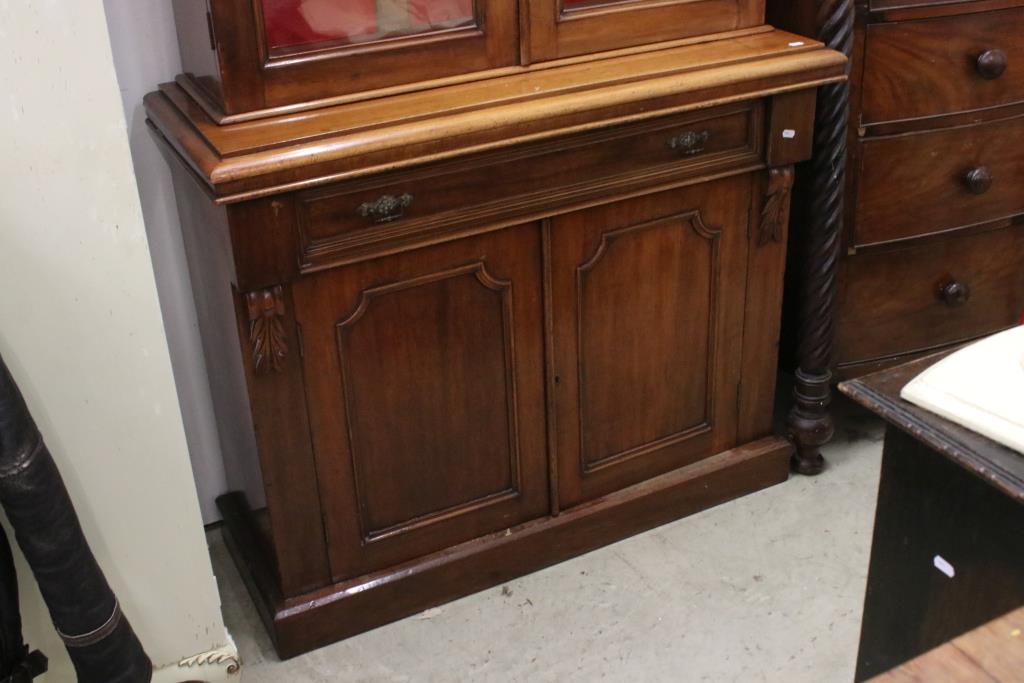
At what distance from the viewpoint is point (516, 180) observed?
1.92m

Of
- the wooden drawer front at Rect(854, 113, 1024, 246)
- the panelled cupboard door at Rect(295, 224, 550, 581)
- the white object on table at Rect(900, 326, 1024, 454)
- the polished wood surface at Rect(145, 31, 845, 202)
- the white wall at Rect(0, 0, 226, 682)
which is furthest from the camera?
the wooden drawer front at Rect(854, 113, 1024, 246)

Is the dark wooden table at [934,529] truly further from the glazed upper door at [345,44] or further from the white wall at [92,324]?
the white wall at [92,324]

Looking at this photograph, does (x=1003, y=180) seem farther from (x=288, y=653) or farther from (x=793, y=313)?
(x=288, y=653)

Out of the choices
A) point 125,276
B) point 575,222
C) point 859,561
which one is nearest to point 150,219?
point 125,276

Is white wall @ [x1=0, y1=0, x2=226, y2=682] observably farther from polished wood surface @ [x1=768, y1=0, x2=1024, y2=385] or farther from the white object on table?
polished wood surface @ [x1=768, y1=0, x2=1024, y2=385]

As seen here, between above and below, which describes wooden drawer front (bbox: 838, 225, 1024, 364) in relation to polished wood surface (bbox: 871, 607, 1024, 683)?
below

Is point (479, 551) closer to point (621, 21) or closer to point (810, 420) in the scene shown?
point (810, 420)

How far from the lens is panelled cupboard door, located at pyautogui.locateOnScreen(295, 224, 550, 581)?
1.93 m

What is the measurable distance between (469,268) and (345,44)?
0.41 meters

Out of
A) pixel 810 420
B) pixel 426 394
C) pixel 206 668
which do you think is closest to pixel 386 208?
pixel 426 394

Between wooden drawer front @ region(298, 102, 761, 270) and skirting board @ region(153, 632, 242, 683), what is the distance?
0.67 m

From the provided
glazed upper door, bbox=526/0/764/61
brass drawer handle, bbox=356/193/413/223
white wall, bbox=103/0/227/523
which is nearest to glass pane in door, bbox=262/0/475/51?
glazed upper door, bbox=526/0/764/61

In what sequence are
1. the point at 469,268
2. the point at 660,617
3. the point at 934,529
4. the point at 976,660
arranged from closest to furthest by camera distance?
the point at 976,660 < the point at 934,529 < the point at 469,268 < the point at 660,617

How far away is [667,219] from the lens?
2.12 meters
